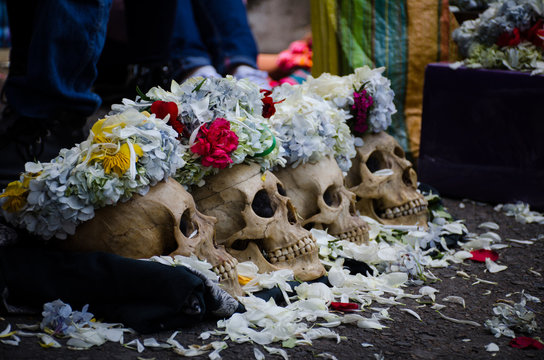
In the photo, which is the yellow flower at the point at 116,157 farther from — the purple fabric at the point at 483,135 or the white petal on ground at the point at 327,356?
the purple fabric at the point at 483,135

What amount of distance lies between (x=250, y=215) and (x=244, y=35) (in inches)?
127

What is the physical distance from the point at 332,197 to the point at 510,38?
5.84 feet

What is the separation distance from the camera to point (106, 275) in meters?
2.27

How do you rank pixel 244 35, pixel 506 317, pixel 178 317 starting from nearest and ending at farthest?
pixel 178 317 → pixel 506 317 → pixel 244 35

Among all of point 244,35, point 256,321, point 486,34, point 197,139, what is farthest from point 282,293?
point 244,35

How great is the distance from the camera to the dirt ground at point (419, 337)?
2.09 metres

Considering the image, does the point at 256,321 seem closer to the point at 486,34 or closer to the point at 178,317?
the point at 178,317

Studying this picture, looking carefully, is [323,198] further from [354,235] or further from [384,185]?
[384,185]

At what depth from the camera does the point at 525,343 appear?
226cm

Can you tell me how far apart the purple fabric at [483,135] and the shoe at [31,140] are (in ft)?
7.18

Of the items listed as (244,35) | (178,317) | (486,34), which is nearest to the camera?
(178,317)

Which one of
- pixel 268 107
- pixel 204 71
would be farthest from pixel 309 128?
pixel 204 71

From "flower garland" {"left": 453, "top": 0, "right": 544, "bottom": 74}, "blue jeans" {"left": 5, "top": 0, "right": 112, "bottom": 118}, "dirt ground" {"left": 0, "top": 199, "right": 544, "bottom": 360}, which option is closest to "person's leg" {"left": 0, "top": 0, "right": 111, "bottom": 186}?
"blue jeans" {"left": 5, "top": 0, "right": 112, "bottom": 118}

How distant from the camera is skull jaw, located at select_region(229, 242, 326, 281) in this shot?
265 cm
